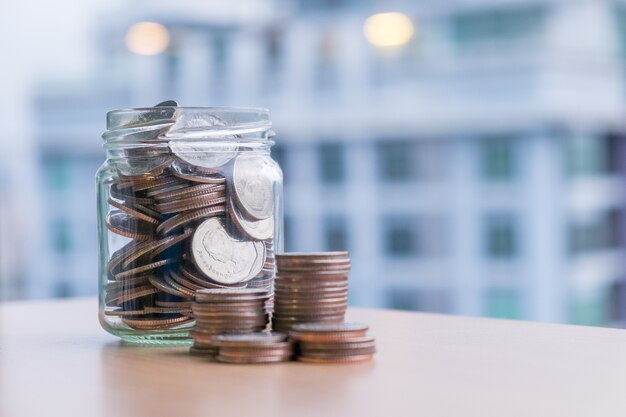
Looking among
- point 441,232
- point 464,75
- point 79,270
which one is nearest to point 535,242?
point 441,232

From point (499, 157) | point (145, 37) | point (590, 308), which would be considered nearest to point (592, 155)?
point (499, 157)

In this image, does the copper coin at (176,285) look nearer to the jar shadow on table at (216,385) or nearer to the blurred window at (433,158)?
the jar shadow on table at (216,385)

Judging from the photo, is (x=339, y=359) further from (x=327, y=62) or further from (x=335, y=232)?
(x=327, y=62)

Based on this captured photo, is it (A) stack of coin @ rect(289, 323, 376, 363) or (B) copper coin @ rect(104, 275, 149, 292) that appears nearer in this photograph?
(A) stack of coin @ rect(289, 323, 376, 363)

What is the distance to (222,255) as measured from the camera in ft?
2.94

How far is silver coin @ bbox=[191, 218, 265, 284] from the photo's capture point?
88 centimetres

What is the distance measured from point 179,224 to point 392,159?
11.5 meters

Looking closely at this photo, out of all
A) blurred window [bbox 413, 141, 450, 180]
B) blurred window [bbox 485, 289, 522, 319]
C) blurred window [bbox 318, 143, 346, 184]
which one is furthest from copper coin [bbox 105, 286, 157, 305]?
blurred window [bbox 413, 141, 450, 180]

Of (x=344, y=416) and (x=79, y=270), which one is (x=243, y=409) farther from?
(x=79, y=270)

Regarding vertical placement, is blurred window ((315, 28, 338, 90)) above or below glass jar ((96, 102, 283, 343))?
above

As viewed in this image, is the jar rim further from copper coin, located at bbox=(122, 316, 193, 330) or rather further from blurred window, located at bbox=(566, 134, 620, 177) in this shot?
blurred window, located at bbox=(566, 134, 620, 177)

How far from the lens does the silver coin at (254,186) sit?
0.91 m

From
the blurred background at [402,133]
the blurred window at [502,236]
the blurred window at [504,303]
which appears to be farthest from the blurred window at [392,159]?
the blurred window at [504,303]

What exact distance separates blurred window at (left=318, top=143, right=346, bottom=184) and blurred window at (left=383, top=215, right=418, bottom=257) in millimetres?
758
